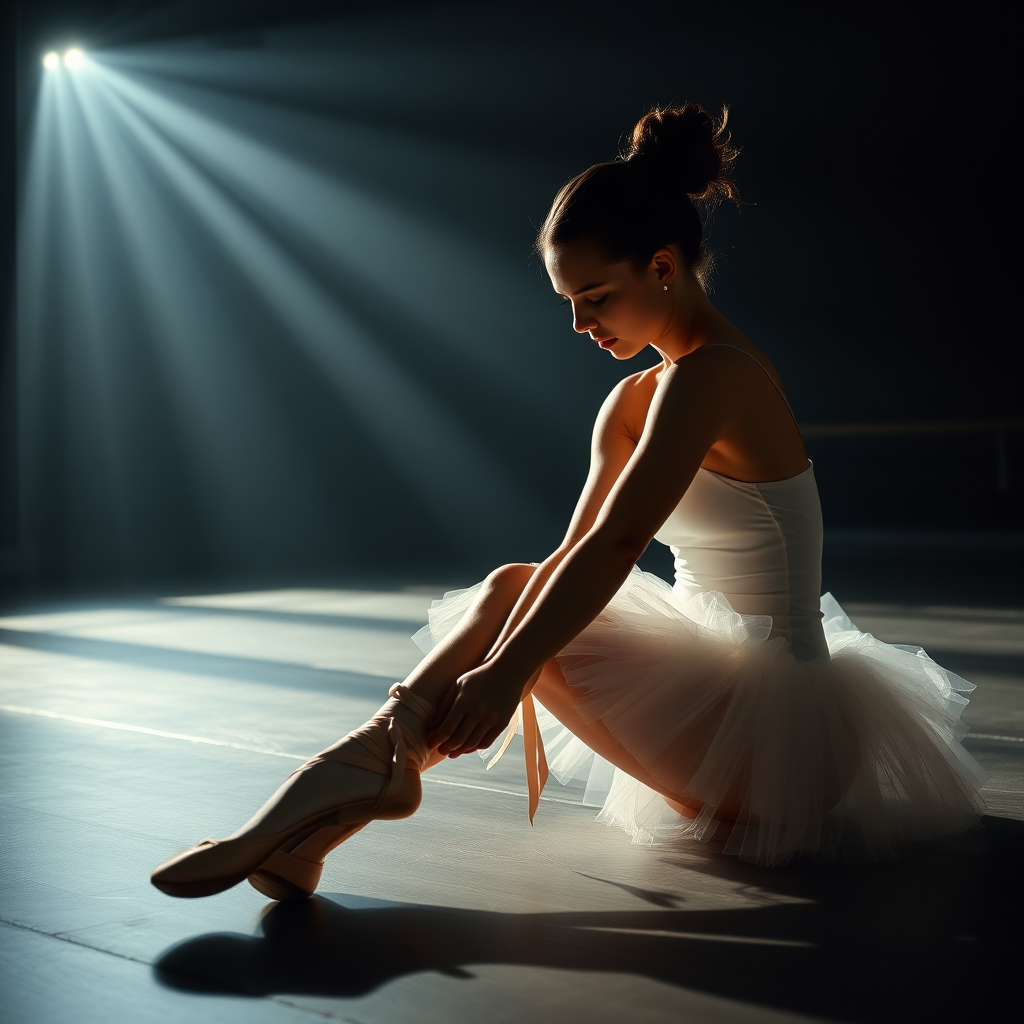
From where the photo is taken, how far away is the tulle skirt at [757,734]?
1243 millimetres

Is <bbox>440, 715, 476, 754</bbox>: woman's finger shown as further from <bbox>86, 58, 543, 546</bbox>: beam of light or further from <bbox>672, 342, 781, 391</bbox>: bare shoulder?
<bbox>86, 58, 543, 546</bbox>: beam of light

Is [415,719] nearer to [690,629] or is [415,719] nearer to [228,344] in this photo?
[690,629]

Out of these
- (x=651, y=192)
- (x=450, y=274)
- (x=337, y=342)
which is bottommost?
(x=651, y=192)

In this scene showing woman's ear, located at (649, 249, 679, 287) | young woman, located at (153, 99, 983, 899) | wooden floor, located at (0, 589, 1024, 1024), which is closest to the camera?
wooden floor, located at (0, 589, 1024, 1024)

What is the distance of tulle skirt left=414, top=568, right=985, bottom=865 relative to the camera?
1.24m

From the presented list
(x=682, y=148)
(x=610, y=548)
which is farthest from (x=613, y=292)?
(x=610, y=548)

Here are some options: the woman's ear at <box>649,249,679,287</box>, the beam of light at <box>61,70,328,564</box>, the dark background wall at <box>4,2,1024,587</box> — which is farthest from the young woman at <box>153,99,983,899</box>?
the beam of light at <box>61,70,328,564</box>

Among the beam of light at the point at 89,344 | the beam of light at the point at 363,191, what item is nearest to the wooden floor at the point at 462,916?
the beam of light at the point at 89,344

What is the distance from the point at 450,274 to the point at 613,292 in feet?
27.2

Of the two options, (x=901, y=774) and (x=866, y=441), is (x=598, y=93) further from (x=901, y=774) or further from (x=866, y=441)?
(x=901, y=774)

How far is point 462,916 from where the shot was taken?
1.11m

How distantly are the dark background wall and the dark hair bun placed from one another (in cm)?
492

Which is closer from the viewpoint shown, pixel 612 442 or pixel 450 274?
pixel 612 442

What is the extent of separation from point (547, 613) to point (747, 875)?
0.35 meters
